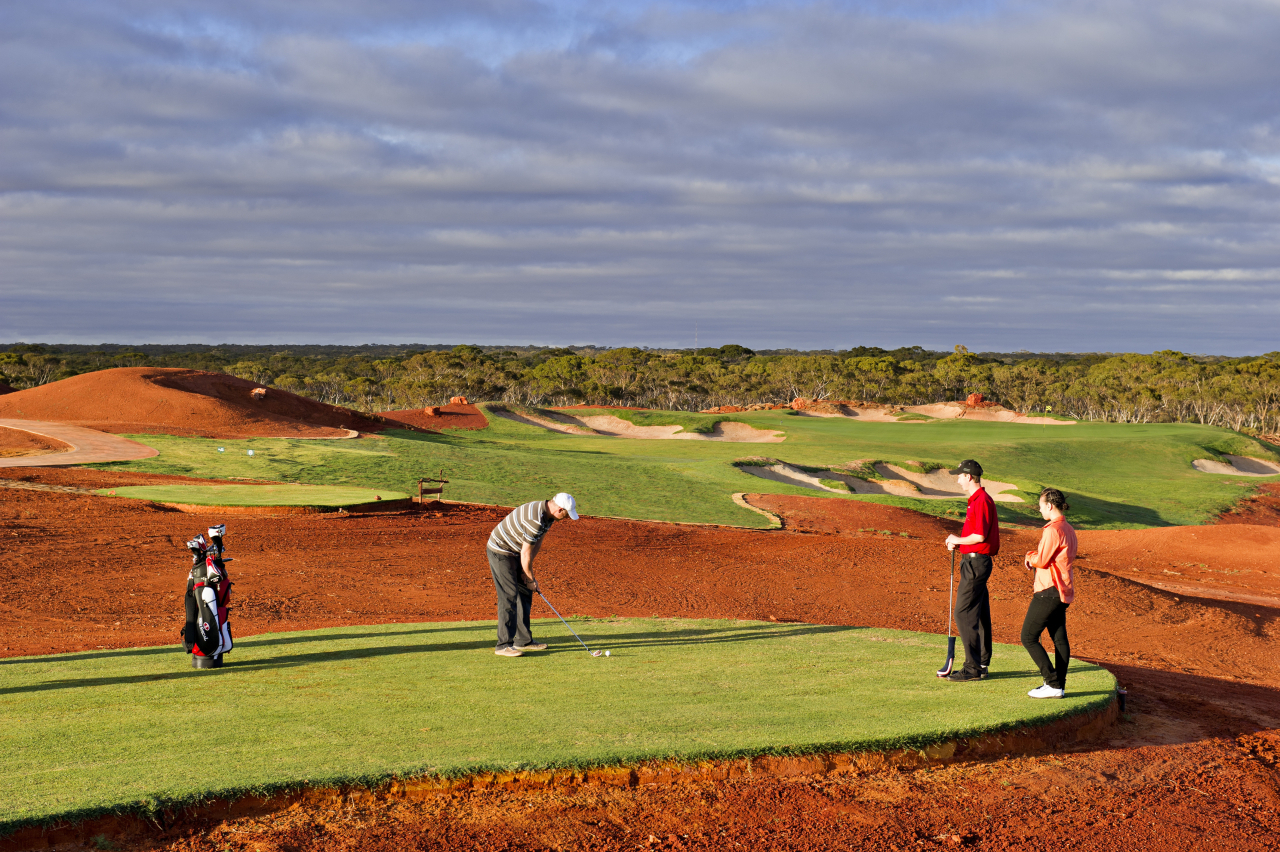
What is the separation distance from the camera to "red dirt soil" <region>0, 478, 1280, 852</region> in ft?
20.1

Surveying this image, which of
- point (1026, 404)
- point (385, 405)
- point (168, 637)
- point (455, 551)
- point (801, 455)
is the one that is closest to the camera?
point (168, 637)

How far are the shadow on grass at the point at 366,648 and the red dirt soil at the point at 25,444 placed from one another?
841 inches

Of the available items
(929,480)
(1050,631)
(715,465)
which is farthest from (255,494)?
(929,480)

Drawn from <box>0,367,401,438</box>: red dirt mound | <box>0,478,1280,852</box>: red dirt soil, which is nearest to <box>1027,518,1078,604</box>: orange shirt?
<box>0,478,1280,852</box>: red dirt soil

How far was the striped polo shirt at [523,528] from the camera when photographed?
9.63 m

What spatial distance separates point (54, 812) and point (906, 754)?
6034 millimetres

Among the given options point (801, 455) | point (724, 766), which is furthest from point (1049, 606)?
point (801, 455)

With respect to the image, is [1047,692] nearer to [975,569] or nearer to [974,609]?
[974,609]

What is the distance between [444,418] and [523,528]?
51783mm

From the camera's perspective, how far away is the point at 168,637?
11633mm

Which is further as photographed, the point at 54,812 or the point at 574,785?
the point at 574,785

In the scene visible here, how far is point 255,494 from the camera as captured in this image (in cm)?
2317

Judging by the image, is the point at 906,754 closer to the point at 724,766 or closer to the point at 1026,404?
the point at 724,766

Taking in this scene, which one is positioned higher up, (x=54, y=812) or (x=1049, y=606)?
(x=1049, y=606)
